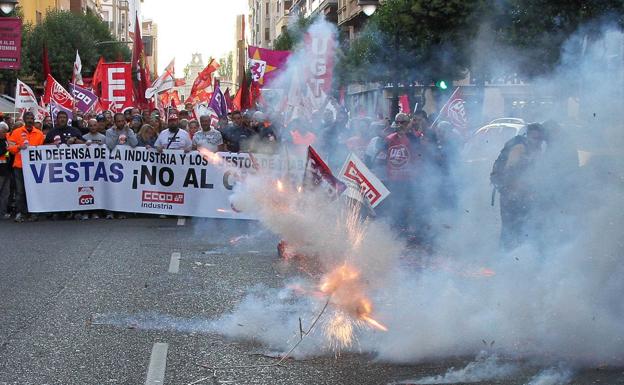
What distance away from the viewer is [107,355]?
6.16 m

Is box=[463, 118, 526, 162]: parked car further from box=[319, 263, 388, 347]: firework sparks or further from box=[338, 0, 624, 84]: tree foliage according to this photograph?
box=[319, 263, 388, 347]: firework sparks

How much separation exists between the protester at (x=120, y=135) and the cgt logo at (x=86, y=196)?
2.51ft

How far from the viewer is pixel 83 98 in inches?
869

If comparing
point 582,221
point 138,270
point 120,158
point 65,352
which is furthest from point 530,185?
point 120,158

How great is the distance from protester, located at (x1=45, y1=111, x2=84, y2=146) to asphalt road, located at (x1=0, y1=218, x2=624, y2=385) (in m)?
2.65

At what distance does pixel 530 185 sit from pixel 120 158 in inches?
329

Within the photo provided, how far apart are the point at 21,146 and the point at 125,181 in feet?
5.71

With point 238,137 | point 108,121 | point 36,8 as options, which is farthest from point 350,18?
point 238,137

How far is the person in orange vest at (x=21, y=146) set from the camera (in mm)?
15227

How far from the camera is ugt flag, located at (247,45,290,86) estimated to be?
70.1 ft

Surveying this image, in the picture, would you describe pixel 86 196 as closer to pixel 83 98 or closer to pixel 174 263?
pixel 174 263

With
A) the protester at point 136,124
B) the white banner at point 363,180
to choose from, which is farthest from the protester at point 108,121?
the white banner at point 363,180

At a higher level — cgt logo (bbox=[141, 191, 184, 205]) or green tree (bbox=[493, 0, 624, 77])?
green tree (bbox=[493, 0, 624, 77])

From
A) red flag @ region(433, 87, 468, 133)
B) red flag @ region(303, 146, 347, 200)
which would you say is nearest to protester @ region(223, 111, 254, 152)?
red flag @ region(433, 87, 468, 133)
